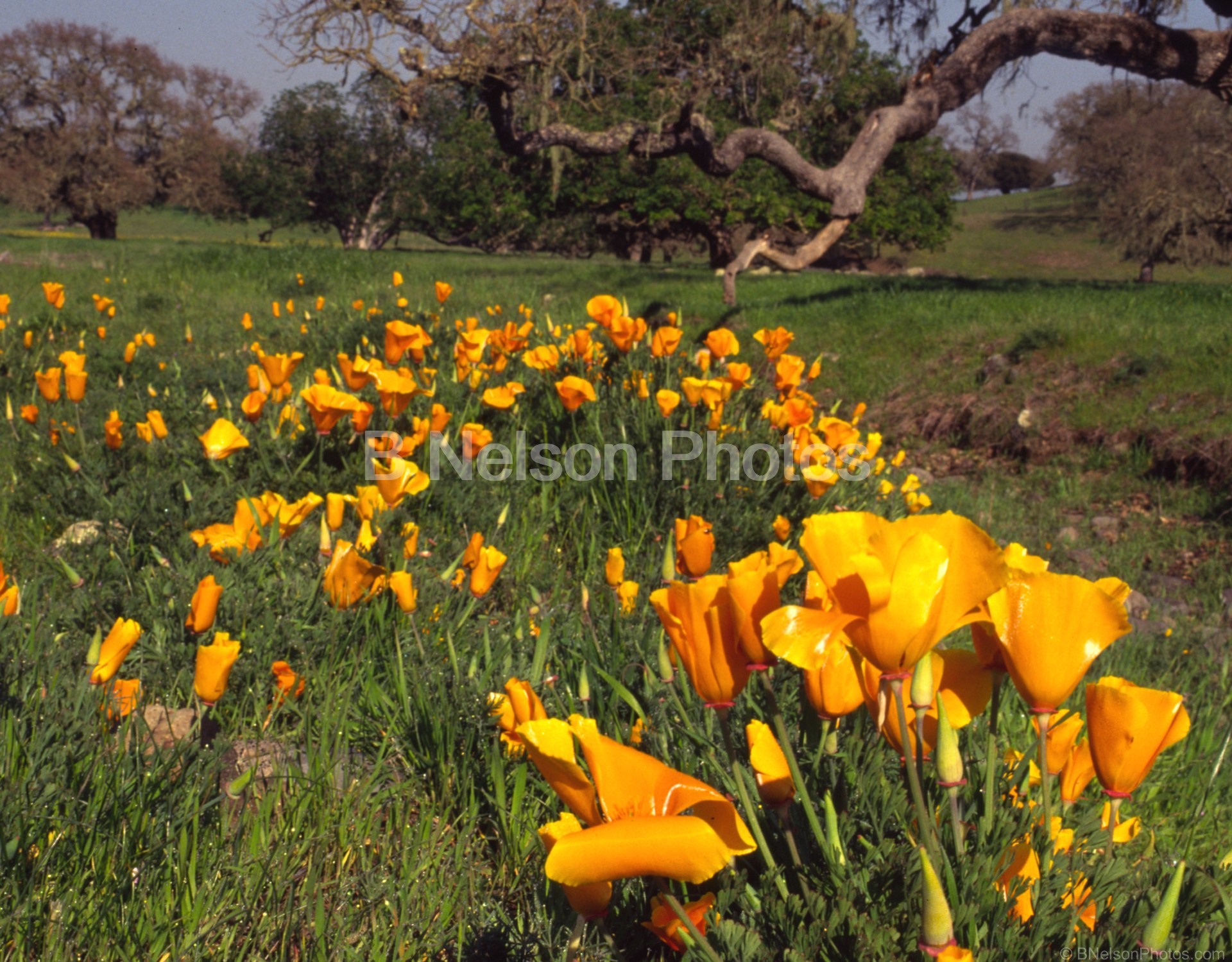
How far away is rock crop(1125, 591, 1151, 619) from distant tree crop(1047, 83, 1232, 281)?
912cm

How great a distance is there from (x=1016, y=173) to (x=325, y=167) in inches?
2162

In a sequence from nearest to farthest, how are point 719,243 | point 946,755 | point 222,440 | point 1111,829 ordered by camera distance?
point 946,755 < point 1111,829 < point 222,440 < point 719,243

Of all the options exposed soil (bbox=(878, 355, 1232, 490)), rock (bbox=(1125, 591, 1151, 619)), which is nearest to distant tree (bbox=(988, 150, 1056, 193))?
exposed soil (bbox=(878, 355, 1232, 490))

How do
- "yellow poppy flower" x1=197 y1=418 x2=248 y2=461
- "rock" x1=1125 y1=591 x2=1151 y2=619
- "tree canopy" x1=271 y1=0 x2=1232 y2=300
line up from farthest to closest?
"tree canopy" x1=271 y1=0 x2=1232 y2=300 → "rock" x1=1125 y1=591 x2=1151 y2=619 → "yellow poppy flower" x1=197 y1=418 x2=248 y2=461

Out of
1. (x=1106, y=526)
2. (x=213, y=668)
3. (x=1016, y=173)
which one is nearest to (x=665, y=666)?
(x=213, y=668)

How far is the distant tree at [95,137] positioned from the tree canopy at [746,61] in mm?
27459

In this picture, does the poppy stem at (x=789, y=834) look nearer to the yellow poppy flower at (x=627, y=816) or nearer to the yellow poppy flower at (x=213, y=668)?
the yellow poppy flower at (x=627, y=816)

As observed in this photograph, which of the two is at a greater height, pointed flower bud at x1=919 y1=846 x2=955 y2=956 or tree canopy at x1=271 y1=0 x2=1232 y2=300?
tree canopy at x1=271 y1=0 x2=1232 y2=300

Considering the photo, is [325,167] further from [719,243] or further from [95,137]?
[719,243]

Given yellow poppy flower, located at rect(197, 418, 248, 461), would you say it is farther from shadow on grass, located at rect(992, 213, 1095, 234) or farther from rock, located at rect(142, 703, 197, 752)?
shadow on grass, located at rect(992, 213, 1095, 234)

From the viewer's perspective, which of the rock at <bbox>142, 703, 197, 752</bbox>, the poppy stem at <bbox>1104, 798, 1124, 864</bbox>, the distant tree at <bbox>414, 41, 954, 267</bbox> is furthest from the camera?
the distant tree at <bbox>414, 41, 954, 267</bbox>

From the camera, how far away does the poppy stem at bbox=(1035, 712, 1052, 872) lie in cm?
81

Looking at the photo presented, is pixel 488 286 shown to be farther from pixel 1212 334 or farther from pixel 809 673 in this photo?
pixel 809 673

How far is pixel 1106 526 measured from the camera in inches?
184
